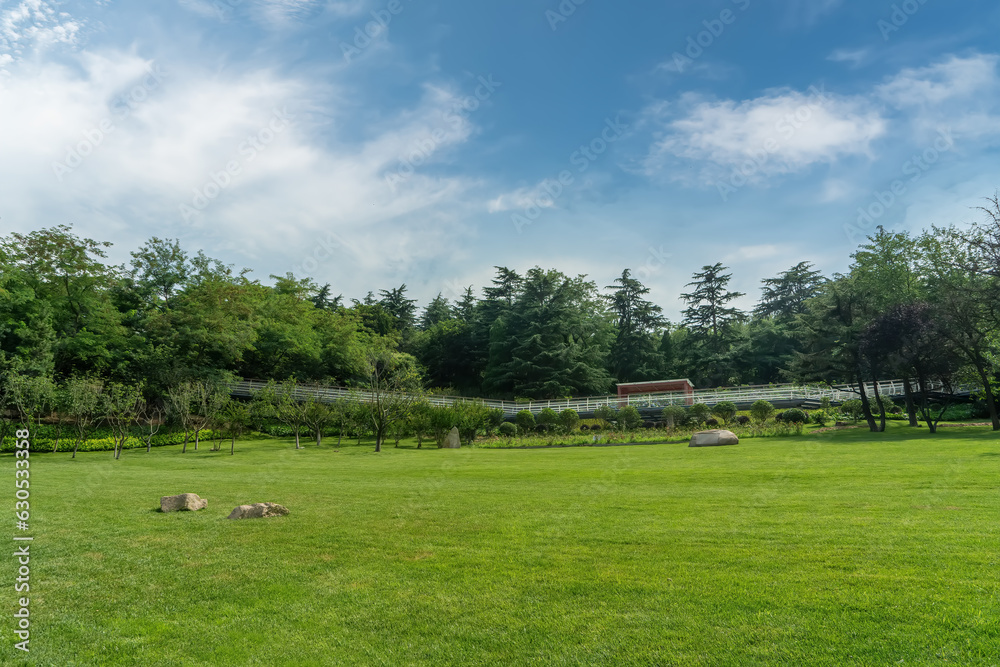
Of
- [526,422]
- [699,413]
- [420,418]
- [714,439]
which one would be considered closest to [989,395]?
[699,413]

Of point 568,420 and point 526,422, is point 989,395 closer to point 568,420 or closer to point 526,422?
point 568,420

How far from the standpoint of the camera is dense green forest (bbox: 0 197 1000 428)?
25.5 m

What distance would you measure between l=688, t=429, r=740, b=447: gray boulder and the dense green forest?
9171 mm

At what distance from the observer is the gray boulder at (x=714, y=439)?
69.2 feet

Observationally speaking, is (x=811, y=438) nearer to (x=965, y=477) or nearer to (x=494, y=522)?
(x=965, y=477)

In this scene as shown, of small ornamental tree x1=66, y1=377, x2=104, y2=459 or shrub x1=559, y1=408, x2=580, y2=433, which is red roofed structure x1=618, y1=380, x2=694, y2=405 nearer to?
shrub x1=559, y1=408, x2=580, y2=433

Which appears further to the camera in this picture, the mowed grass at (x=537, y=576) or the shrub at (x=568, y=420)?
the shrub at (x=568, y=420)

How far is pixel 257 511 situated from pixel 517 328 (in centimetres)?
4349

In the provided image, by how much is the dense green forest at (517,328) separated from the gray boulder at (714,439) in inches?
361

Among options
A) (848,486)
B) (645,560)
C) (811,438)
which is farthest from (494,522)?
(811,438)

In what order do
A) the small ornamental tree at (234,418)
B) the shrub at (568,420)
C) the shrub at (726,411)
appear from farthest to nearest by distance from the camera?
the shrub at (568,420), the shrub at (726,411), the small ornamental tree at (234,418)

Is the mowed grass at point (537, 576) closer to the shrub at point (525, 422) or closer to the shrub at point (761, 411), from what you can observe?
the shrub at point (761, 411)

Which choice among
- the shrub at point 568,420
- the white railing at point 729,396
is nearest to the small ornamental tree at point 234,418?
the white railing at point 729,396

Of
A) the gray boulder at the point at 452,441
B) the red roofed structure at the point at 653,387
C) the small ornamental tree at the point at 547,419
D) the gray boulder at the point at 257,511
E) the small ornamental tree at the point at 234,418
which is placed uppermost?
the red roofed structure at the point at 653,387
